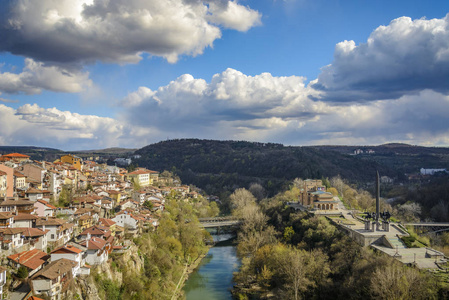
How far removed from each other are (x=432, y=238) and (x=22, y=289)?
45064 mm

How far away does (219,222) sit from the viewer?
214 ft

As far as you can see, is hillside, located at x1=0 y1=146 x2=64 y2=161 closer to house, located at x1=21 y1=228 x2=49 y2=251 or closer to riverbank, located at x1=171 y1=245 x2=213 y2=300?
riverbank, located at x1=171 y1=245 x2=213 y2=300

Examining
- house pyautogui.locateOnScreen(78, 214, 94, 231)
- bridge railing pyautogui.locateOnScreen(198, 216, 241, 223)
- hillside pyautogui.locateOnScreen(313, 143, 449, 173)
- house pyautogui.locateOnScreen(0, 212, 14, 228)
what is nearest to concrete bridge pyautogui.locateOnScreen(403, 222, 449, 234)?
bridge railing pyautogui.locateOnScreen(198, 216, 241, 223)

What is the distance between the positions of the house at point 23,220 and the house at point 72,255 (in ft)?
16.1

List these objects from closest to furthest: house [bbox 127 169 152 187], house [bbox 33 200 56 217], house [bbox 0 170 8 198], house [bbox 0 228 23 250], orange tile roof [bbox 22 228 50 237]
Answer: house [bbox 0 228 23 250] < orange tile roof [bbox 22 228 50 237] < house [bbox 33 200 56 217] < house [bbox 0 170 8 198] < house [bbox 127 169 152 187]

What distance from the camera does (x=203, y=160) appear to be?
159m

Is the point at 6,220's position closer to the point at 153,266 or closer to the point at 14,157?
the point at 153,266

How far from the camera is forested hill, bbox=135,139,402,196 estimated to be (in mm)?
117375

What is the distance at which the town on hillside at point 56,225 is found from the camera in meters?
25.1

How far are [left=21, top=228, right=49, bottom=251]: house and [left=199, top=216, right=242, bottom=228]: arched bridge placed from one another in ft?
116

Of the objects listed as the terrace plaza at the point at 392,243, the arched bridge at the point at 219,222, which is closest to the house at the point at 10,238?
the terrace plaza at the point at 392,243

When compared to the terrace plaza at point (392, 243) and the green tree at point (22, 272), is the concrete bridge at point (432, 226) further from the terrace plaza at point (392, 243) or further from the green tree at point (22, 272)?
the green tree at point (22, 272)

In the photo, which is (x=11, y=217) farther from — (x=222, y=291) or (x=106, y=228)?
(x=222, y=291)

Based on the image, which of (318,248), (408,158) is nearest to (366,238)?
(318,248)
